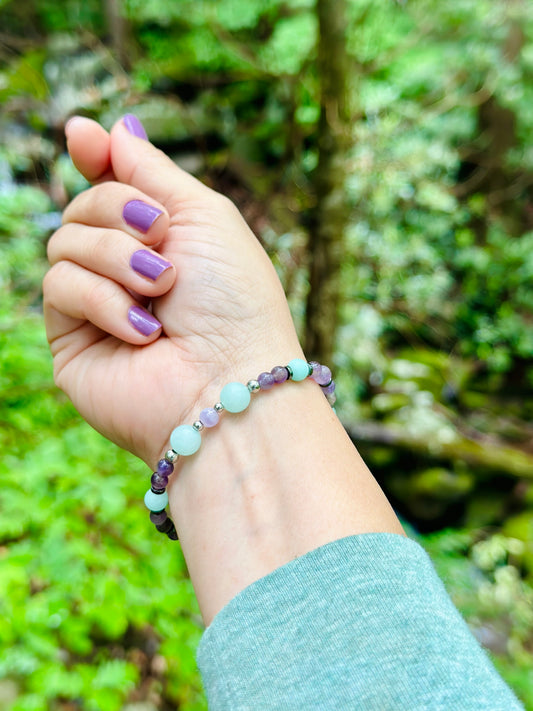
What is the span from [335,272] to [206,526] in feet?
7.03

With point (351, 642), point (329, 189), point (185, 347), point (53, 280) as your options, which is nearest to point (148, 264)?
point (185, 347)

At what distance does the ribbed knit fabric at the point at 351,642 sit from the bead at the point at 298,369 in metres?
0.44

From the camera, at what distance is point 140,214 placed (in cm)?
123

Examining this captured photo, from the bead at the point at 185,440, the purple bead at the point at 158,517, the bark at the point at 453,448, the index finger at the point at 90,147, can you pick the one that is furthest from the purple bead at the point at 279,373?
the bark at the point at 453,448

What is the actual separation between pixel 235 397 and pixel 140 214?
54 cm

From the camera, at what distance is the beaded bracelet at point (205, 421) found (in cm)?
114

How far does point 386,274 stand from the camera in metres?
4.19

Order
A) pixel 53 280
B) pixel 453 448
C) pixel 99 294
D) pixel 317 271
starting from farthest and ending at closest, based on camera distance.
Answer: pixel 453 448, pixel 317 271, pixel 53 280, pixel 99 294

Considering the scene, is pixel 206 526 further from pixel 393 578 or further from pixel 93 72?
pixel 93 72

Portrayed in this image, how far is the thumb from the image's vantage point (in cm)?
136

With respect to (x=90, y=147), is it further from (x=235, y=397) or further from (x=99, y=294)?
(x=235, y=397)

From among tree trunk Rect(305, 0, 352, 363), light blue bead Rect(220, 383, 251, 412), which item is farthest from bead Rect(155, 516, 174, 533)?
tree trunk Rect(305, 0, 352, 363)

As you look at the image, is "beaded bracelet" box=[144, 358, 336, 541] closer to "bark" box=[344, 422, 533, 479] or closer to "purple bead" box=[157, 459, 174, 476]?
"purple bead" box=[157, 459, 174, 476]

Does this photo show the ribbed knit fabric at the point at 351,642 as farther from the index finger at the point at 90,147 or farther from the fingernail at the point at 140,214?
the index finger at the point at 90,147
